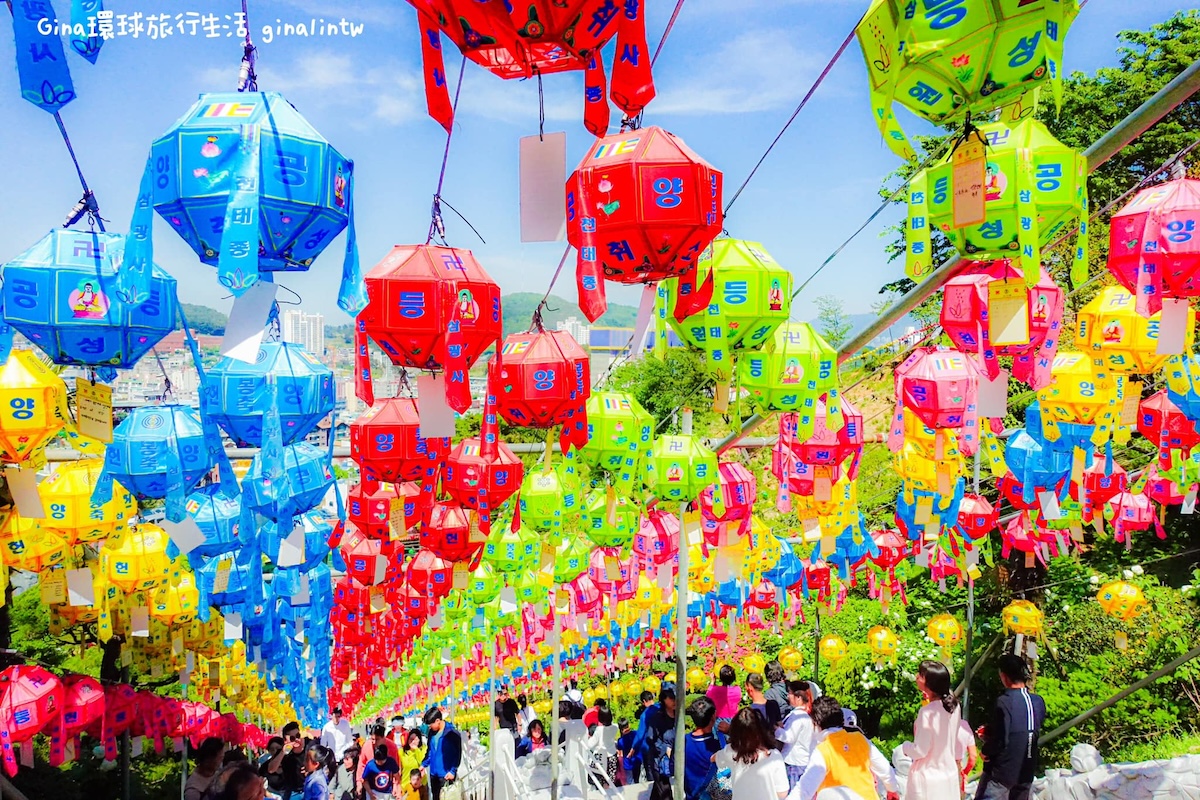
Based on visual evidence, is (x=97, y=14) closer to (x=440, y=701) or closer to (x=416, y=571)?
(x=416, y=571)

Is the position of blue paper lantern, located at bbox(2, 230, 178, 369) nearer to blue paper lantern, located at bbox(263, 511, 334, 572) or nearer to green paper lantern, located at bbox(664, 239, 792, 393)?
green paper lantern, located at bbox(664, 239, 792, 393)

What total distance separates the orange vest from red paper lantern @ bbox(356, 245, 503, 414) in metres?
2.74

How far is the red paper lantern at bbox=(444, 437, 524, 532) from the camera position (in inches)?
210

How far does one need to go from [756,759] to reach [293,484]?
3.41 meters

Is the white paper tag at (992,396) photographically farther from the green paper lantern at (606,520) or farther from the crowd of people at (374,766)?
the crowd of people at (374,766)

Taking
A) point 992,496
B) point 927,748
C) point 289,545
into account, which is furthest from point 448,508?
point 992,496

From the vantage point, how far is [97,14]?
292 centimetres

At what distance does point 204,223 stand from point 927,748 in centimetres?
482

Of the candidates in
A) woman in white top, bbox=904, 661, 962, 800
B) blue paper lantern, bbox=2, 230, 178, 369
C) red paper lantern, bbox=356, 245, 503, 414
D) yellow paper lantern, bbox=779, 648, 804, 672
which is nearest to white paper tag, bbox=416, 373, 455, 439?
red paper lantern, bbox=356, 245, 503, 414

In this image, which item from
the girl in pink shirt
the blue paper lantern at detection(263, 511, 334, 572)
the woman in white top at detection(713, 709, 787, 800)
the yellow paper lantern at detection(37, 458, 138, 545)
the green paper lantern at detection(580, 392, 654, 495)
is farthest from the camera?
the girl in pink shirt

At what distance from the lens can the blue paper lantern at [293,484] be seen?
5441 millimetres

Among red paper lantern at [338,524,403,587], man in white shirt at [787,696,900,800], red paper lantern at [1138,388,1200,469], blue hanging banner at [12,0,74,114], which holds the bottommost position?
man in white shirt at [787,696,900,800]

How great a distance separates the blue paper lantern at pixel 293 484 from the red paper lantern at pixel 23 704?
2028mm

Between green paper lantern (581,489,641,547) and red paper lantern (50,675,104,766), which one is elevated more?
green paper lantern (581,489,641,547)
